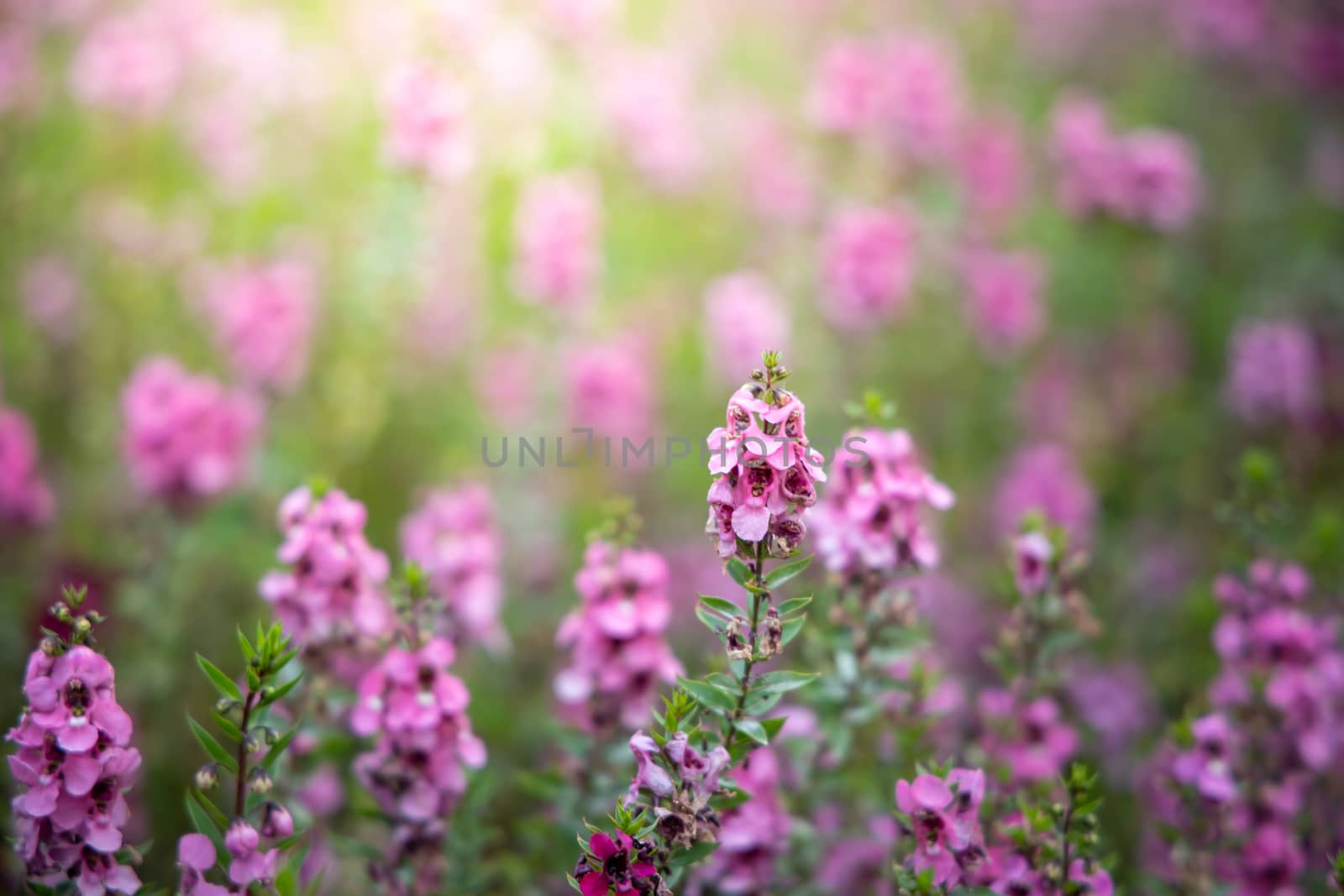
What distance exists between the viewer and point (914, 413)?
417 centimetres

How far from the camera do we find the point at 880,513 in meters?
1.80

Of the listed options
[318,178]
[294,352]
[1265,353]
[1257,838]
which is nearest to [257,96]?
[318,178]

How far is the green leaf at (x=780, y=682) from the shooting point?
1.45m

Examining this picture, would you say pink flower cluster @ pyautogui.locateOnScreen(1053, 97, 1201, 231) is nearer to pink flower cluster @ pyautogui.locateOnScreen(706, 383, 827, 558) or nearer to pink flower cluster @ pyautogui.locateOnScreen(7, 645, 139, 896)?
pink flower cluster @ pyautogui.locateOnScreen(706, 383, 827, 558)

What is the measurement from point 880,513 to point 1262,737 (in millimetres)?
971

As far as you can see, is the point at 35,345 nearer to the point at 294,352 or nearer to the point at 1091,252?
the point at 294,352

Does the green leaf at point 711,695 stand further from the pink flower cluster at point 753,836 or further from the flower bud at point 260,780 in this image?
the flower bud at point 260,780

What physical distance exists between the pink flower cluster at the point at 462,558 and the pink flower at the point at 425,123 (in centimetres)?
116

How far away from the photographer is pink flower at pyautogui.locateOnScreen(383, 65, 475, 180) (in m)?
2.98

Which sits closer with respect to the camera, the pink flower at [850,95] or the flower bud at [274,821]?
the flower bud at [274,821]

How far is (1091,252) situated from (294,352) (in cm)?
397

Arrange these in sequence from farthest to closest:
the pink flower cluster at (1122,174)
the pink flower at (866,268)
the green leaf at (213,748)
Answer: the pink flower cluster at (1122,174), the pink flower at (866,268), the green leaf at (213,748)

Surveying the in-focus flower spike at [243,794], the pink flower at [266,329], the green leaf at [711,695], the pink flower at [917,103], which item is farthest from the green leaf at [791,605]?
the pink flower at [917,103]

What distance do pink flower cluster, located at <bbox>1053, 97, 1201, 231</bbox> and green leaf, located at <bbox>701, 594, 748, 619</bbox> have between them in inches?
112
